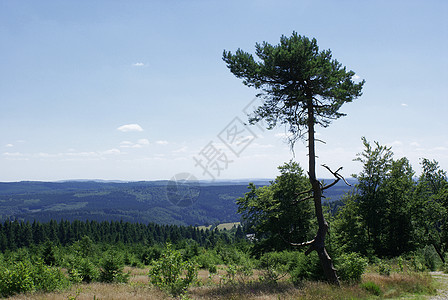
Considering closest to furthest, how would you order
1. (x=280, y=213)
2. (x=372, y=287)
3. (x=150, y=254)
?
1. (x=372, y=287)
2. (x=280, y=213)
3. (x=150, y=254)

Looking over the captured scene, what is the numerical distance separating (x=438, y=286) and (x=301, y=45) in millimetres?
12321

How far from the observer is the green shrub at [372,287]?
11.0 meters

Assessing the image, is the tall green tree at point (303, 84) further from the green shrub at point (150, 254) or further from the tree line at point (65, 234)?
the tree line at point (65, 234)

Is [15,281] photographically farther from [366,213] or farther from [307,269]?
[366,213]

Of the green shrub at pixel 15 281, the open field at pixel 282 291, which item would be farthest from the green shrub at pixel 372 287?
the green shrub at pixel 15 281

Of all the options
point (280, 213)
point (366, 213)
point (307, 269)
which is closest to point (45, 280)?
point (307, 269)

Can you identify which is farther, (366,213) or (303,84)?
(366,213)

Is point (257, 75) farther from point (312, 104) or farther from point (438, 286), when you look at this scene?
point (438, 286)

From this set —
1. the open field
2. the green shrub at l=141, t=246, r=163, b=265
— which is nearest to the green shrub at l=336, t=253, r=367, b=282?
the open field

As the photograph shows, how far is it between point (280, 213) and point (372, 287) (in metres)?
12.3

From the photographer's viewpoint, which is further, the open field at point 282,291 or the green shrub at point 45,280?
the green shrub at point 45,280

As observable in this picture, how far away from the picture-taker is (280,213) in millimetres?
23422

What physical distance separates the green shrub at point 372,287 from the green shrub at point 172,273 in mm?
6915

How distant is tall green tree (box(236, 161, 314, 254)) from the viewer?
2339 centimetres
